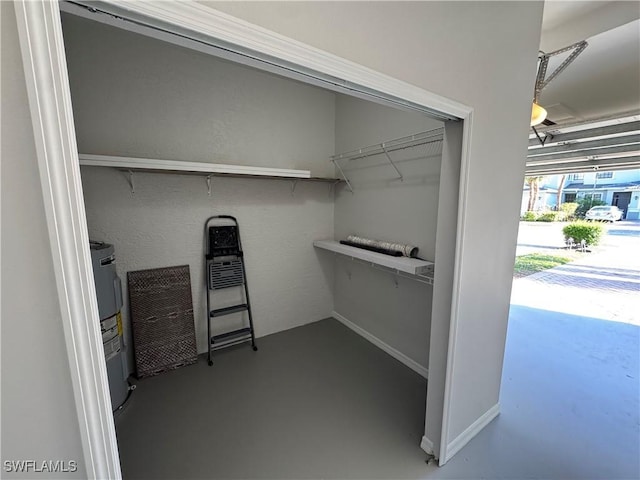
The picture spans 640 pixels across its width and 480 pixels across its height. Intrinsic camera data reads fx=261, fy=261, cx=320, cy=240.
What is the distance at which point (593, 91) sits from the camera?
2.78 meters

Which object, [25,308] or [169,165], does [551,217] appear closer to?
[169,165]

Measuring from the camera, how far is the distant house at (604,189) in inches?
170

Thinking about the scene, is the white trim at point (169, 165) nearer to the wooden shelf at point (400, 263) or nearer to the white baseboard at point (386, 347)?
the wooden shelf at point (400, 263)

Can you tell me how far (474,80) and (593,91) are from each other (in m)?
2.68

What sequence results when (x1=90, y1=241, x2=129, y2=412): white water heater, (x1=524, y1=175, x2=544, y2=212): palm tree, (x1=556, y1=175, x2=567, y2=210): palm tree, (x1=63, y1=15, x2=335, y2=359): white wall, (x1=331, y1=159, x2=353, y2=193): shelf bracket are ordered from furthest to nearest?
(x1=524, y1=175, x2=544, y2=212): palm tree
(x1=556, y1=175, x2=567, y2=210): palm tree
(x1=331, y1=159, x2=353, y2=193): shelf bracket
(x1=63, y1=15, x2=335, y2=359): white wall
(x1=90, y1=241, x2=129, y2=412): white water heater

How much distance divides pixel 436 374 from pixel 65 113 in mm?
1951

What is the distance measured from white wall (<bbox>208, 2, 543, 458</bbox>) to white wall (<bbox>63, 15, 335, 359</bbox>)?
6.45 feet

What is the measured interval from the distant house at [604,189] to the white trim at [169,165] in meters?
3.50

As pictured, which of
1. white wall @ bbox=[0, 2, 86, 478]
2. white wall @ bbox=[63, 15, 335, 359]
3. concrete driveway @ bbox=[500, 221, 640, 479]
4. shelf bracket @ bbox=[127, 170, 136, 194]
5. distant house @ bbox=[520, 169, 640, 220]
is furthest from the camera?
distant house @ bbox=[520, 169, 640, 220]

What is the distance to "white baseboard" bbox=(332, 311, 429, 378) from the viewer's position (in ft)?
7.93

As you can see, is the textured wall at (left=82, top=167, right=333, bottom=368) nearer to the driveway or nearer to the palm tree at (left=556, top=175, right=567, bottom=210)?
the driveway

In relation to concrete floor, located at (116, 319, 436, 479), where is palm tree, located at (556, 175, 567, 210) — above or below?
above

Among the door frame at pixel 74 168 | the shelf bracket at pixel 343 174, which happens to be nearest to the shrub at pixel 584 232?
the shelf bracket at pixel 343 174

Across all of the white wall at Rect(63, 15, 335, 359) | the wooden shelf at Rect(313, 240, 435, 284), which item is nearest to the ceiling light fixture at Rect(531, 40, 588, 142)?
the wooden shelf at Rect(313, 240, 435, 284)
